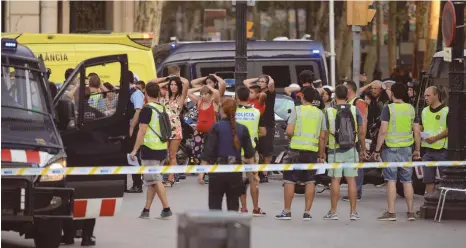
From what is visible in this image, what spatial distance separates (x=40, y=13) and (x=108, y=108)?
28.0 metres

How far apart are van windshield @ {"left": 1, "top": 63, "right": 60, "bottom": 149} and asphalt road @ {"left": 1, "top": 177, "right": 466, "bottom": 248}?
1.38m

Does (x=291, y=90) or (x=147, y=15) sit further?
(x=147, y=15)

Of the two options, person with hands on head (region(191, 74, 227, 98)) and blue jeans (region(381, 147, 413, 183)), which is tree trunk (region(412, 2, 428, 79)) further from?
blue jeans (region(381, 147, 413, 183))

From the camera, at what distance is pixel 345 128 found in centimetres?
1639

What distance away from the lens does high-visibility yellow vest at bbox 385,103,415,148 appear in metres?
16.4

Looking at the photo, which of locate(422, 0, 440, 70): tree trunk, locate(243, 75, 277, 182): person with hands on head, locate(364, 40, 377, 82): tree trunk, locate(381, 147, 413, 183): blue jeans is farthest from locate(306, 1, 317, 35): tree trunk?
locate(381, 147, 413, 183): blue jeans

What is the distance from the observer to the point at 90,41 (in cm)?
2455

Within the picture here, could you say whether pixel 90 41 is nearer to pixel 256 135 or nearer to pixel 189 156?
pixel 189 156

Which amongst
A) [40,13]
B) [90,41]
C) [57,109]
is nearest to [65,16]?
[40,13]

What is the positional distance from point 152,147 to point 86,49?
8.60 m

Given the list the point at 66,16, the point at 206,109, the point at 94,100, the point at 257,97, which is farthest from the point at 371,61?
the point at 94,100

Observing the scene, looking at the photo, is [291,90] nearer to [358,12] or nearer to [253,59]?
[358,12]

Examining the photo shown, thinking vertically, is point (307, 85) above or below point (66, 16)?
above

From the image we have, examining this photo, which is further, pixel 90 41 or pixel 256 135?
pixel 90 41
